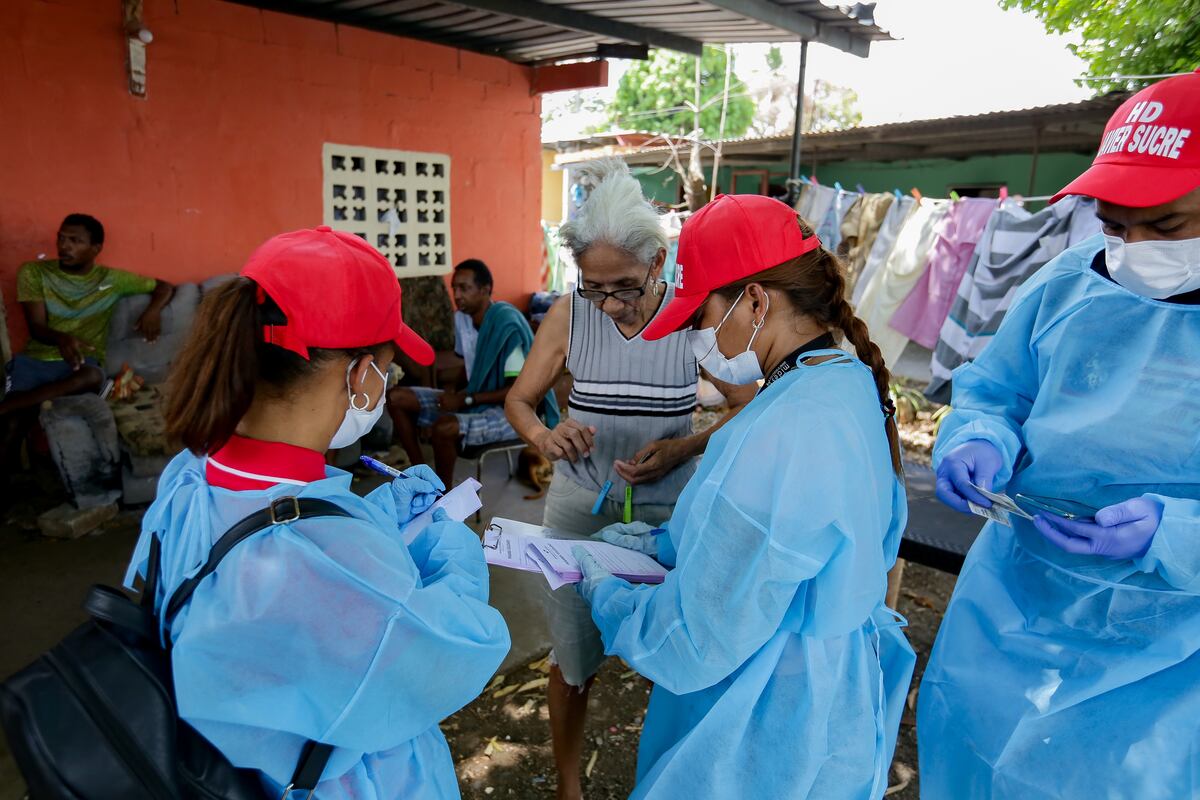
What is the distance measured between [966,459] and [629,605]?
86cm

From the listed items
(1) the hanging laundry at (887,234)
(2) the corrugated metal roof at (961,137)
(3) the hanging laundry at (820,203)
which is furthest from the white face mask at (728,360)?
(2) the corrugated metal roof at (961,137)

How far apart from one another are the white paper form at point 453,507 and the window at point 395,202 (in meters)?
4.77

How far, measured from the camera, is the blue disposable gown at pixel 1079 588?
1403mm

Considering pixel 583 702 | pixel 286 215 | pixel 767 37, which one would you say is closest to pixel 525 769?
pixel 583 702

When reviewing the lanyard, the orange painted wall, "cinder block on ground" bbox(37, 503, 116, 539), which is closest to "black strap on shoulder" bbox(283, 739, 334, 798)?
the lanyard

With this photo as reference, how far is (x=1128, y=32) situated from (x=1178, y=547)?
24.9ft

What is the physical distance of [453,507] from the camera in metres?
1.66

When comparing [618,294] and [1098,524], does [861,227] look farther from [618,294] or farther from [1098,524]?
A: [1098,524]

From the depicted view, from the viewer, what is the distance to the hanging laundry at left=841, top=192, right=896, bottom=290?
663cm

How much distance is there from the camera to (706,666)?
1353mm

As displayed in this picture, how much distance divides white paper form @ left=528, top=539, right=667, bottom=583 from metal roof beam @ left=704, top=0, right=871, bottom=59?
341 cm

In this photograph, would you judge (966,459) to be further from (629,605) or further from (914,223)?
(914,223)

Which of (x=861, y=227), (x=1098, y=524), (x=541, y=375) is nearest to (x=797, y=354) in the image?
(x=1098, y=524)

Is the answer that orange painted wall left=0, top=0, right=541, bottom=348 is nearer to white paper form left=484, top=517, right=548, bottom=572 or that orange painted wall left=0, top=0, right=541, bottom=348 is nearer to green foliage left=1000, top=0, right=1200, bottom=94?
white paper form left=484, top=517, right=548, bottom=572
